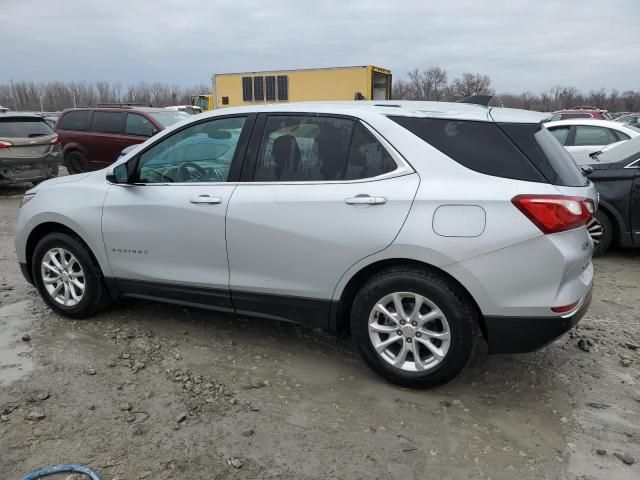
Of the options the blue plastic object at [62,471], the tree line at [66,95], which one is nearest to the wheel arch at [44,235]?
the blue plastic object at [62,471]

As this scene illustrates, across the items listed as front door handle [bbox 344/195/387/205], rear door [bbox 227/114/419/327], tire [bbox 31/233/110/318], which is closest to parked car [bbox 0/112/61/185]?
tire [bbox 31/233/110/318]

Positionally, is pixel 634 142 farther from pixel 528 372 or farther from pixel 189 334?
pixel 189 334

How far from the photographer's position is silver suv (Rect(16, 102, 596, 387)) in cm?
292

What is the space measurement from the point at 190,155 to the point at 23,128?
8.60m

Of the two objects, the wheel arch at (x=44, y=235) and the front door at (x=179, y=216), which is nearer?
the front door at (x=179, y=216)

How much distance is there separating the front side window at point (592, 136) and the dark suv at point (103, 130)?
298 inches

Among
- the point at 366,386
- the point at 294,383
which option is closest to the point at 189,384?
the point at 294,383

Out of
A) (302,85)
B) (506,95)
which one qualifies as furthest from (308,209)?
(506,95)

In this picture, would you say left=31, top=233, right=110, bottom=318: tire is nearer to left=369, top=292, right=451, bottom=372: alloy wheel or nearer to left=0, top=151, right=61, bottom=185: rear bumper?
left=369, top=292, right=451, bottom=372: alloy wheel

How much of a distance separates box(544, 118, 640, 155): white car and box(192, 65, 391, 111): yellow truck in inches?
293

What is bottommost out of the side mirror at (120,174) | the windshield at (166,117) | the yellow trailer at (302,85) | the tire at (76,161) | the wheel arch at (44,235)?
the wheel arch at (44,235)

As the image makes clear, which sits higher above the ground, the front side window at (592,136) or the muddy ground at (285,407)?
the front side window at (592,136)

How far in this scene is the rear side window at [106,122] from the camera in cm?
1141

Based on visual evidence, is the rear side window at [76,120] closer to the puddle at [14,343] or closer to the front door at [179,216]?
the puddle at [14,343]
